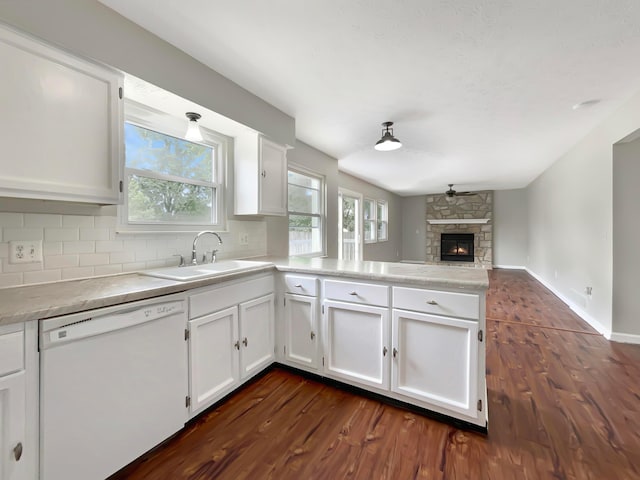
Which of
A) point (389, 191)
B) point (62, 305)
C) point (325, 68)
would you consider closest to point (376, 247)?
point (389, 191)

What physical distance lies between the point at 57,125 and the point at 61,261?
73 cm

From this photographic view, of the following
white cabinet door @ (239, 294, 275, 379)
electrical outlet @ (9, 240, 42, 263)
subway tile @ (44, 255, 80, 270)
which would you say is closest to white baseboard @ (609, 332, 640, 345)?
white cabinet door @ (239, 294, 275, 379)

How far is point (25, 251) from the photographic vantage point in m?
1.48

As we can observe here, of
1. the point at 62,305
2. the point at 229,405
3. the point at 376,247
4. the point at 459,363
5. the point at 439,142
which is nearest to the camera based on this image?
the point at 62,305

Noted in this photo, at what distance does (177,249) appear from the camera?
229cm

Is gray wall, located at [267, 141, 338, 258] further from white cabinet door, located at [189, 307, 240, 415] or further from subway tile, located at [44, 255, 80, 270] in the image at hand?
subway tile, located at [44, 255, 80, 270]

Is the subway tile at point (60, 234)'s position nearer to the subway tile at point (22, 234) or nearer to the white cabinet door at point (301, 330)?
the subway tile at point (22, 234)

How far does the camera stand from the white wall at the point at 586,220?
10.0 feet

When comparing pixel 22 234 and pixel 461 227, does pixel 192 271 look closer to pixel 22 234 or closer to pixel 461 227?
pixel 22 234

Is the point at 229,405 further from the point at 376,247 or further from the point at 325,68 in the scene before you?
the point at 376,247

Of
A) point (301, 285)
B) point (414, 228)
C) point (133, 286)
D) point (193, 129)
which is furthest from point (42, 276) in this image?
point (414, 228)

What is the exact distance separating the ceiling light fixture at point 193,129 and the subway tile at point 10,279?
1263 millimetres

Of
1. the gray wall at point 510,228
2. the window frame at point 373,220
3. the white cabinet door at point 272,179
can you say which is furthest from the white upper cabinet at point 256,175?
the gray wall at point 510,228

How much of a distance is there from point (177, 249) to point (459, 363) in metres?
2.14
